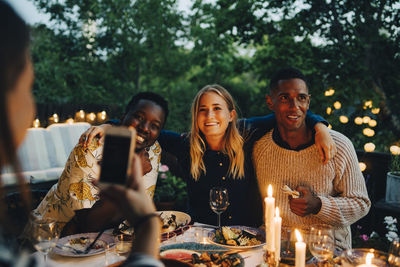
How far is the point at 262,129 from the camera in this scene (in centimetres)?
290

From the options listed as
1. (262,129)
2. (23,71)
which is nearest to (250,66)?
(262,129)

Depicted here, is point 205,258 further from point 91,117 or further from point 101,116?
point 101,116

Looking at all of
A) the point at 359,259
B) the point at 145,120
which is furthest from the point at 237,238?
the point at 145,120

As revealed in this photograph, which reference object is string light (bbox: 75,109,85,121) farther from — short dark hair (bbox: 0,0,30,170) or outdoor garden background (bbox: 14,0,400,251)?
short dark hair (bbox: 0,0,30,170)

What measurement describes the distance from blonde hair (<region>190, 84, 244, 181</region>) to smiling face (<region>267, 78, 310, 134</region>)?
47 centimetres

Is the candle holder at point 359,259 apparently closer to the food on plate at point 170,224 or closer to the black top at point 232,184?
the food on plate at point 170,224

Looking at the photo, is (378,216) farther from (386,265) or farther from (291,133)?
(386,265)

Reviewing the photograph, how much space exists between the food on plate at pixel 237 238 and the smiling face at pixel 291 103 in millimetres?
1018

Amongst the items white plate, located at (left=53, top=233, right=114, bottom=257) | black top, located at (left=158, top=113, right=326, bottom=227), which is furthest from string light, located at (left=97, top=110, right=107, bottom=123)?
white plate, located at (left=53, top=233, right=114, bottom=257)

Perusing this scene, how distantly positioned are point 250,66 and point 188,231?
4.24 m

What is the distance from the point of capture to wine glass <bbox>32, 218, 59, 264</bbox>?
4.94ft

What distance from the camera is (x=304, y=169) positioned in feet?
8.34

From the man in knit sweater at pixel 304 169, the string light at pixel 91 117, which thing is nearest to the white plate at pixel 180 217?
the man in knit sweater at pixel 304 169

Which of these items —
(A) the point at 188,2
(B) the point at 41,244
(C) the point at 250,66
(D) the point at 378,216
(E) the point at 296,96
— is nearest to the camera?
(B) the point at 41,244
